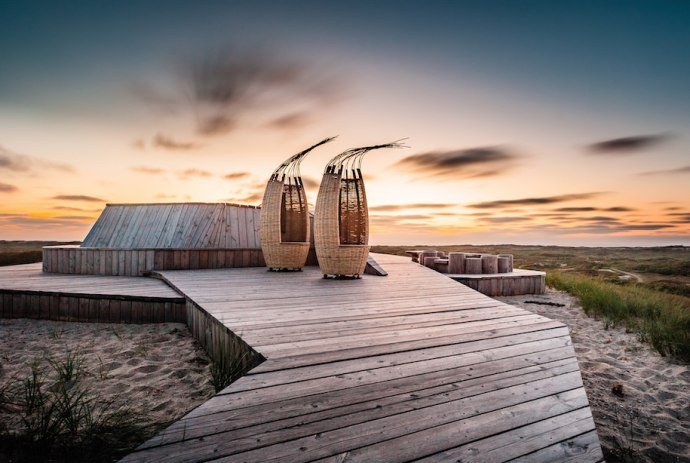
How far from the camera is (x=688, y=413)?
3.09 metres

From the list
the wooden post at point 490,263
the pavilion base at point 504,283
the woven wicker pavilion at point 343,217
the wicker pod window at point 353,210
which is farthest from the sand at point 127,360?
the wooden post at point 490,263

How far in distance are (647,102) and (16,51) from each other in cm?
1434

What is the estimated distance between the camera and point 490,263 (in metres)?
8.58

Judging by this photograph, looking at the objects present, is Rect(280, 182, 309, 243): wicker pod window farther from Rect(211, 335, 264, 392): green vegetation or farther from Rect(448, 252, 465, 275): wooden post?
Rect(211, 335, 264, 392): green vegetation

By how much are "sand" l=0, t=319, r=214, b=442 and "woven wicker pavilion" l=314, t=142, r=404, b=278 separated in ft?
8.83

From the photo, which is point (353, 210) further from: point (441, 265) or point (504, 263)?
point (504, 263)

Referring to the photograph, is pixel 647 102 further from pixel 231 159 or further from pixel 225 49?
pixel 231 159

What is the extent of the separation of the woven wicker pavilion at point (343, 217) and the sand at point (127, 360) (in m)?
2.69

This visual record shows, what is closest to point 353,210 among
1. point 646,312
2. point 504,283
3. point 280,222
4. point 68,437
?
point 280,222

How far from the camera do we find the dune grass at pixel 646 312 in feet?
15.7

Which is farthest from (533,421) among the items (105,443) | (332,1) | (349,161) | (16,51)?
(16,51)

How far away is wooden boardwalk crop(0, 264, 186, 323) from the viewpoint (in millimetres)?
5230

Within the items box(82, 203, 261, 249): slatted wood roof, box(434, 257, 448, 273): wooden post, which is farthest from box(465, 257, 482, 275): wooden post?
box(82, 203, 261, 249): slatted wood roof

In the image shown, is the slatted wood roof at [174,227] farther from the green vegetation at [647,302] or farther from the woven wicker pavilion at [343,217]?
the green vegetation at [647,302]
